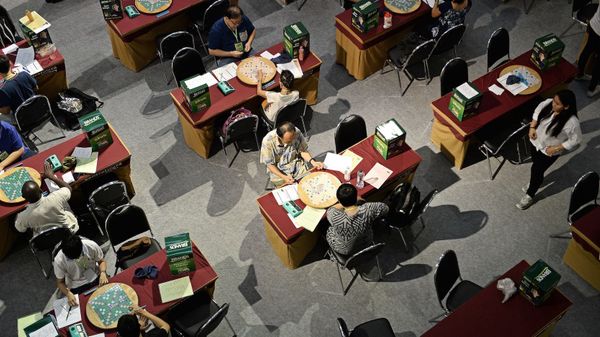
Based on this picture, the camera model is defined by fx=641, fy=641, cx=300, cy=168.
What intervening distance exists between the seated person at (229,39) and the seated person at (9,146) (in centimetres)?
281

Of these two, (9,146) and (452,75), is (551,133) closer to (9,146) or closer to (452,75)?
(452,75)

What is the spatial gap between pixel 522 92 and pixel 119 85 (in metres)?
5.71

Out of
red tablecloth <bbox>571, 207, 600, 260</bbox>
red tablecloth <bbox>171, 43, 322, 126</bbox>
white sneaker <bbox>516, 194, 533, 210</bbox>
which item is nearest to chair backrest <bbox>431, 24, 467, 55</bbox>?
red tablecloth <bbox>171, 43, 322, 126</bbox>

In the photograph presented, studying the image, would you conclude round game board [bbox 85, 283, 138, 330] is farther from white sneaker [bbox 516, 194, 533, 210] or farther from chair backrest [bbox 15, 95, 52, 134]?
white sneaker [bbox 516, 194, 533, 210]

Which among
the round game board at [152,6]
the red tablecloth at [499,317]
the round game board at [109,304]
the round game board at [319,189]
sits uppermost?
the round game board at [152,6]

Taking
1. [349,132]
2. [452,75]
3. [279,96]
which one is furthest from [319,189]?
[452,75]

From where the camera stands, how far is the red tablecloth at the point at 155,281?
6.32 meters

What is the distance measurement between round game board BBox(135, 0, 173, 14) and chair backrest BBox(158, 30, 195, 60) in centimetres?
49

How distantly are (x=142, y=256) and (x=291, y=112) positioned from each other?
2.54 metres

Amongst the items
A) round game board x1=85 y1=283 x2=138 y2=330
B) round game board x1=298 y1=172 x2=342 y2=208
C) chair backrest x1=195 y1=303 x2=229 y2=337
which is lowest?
round game board x1=85 y1=283 x2=138 y2=330

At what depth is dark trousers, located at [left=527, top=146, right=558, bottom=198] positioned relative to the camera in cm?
751

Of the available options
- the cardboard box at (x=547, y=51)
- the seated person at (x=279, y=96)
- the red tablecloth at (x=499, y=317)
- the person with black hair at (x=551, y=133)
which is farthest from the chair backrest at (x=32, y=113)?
the cardboard box at (x=547, y=51)

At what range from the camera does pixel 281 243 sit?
23.6ft

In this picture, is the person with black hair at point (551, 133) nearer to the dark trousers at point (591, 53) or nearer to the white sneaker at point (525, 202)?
the white sneaker at point (525, 202)
